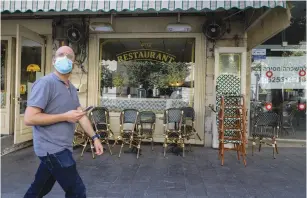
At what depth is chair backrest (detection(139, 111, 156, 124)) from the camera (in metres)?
6.20

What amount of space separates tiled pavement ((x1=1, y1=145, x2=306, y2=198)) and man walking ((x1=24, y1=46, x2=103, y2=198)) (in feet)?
4.80

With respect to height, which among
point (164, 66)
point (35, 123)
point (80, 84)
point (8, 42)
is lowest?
point (35, 123)

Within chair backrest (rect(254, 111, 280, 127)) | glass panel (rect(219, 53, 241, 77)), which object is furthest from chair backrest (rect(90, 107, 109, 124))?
chair backrest (rect(254, 111, 280, 127))

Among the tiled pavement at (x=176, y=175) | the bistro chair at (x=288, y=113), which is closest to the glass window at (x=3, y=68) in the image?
the tiled pavement at (x=176, y=175)

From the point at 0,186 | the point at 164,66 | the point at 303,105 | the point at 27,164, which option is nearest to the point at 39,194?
the point at 0,186

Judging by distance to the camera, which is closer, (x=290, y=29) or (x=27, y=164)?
(x=27, y=164)

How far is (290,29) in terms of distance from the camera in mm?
7285

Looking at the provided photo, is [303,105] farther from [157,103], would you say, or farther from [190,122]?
[157,103]

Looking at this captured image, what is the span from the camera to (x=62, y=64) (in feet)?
8.04

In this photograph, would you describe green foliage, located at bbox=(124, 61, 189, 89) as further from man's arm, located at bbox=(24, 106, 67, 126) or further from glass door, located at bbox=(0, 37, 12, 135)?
man's arm, located at bbox=(24, 106, 67, 126)

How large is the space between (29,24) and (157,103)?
3456mm

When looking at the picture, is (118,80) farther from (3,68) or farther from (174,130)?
(3,68)

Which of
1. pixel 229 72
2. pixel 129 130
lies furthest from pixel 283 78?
pixel 129 130

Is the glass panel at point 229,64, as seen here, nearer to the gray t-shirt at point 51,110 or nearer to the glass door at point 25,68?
the glass door at point 25,68
